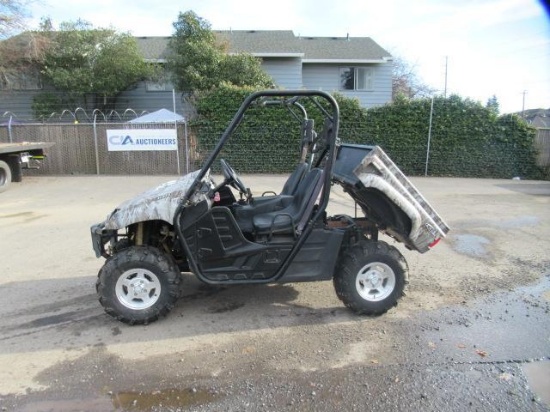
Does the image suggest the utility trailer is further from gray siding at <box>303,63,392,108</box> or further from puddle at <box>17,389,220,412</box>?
gray siding at <box>303,63,392,108</box>

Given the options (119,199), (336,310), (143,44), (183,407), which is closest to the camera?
(183,407)

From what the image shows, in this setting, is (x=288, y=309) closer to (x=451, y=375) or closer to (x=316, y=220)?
(x=316, y=220)

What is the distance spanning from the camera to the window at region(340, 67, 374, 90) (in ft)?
71.8

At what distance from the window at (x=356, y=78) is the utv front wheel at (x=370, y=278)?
18916 mm

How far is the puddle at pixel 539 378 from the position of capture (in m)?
3.00

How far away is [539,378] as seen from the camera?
3201 mm

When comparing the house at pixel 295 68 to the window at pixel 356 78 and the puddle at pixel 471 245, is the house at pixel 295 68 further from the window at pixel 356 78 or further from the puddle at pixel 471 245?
the puddle at pixel 471 245

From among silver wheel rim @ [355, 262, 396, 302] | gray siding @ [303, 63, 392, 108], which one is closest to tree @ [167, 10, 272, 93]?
gray siding @ [303, 63, 392, 108]

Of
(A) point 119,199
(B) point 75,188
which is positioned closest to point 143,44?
(B) point 75,188

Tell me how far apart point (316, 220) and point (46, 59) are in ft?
60.0

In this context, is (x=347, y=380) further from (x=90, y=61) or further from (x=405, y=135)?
(x=90, y=61)

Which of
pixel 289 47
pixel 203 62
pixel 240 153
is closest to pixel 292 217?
pixel 240 153

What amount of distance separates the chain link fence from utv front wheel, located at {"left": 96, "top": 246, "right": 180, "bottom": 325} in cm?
1077

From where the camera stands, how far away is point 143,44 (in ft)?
72.9
